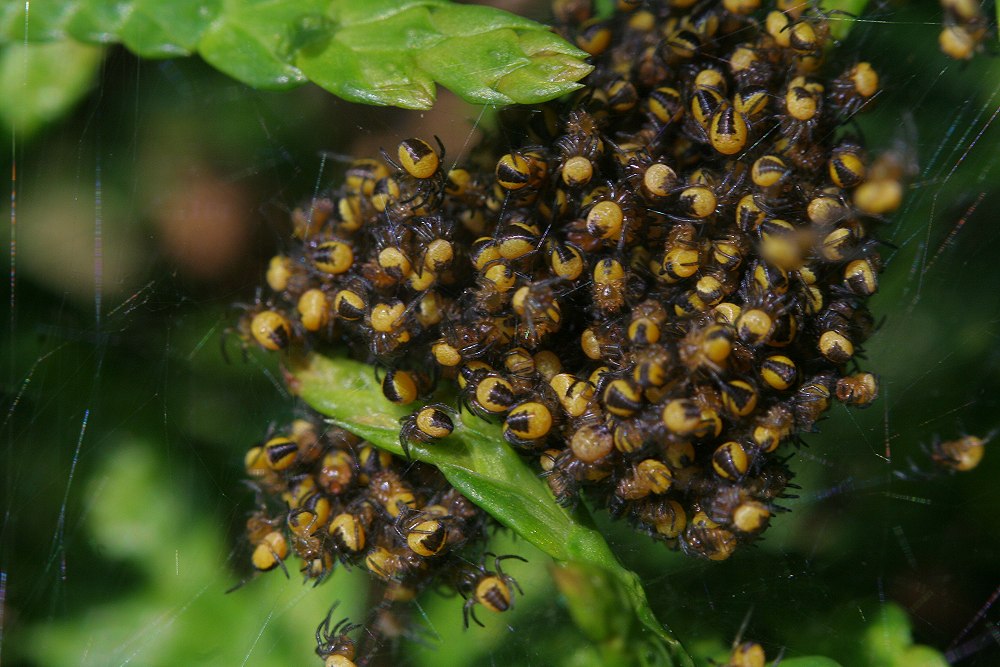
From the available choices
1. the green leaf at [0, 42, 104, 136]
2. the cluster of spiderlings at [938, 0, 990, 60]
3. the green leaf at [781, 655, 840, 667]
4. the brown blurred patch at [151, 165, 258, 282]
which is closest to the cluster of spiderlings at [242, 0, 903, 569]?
the cluster of spiderlings at [938, 0, 990, 60]

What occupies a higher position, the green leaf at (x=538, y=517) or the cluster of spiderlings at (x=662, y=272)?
the cluster of spiderlings at (x=662, y=272)

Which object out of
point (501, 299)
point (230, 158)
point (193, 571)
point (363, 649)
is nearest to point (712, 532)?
point (501, 299)

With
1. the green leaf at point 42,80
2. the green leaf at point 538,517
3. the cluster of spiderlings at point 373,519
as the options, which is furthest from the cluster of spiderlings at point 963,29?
the green leaf at point 42,80

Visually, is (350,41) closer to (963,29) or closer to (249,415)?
(249,415)

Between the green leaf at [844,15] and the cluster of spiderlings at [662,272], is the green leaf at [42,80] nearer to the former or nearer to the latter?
the cluster of spiderlings at [662,272]

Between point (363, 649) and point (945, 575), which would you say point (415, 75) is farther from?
point (945, 575)

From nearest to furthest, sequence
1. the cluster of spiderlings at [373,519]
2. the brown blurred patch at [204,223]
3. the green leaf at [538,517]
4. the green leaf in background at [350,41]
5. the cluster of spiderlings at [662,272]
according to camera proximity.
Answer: the green leaf at [538,517] < the cluster of spiderlings at [662,272] < the green leaf in background at [350,41] < the cluster of spiderlings at [373,519] < the brown blurred patch at [204,223]

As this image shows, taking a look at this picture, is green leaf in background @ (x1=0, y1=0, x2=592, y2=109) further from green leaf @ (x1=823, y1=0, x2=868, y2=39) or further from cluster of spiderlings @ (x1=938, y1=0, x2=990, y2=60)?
cluster of spiderlings @ (x1=938, y1=0, x2=990, y2=60)
